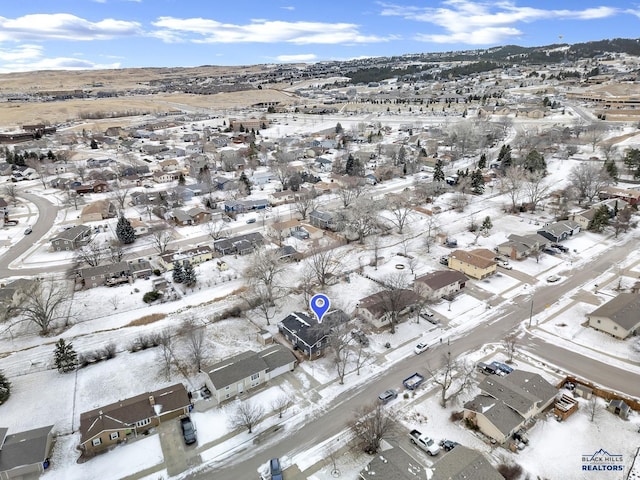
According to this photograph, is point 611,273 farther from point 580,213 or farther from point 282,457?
point 282,457

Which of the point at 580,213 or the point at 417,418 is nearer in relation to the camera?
→ the point at 417,418

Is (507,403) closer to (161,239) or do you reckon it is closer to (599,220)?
(599,220)

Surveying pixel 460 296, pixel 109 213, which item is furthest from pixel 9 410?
pixel 109 213

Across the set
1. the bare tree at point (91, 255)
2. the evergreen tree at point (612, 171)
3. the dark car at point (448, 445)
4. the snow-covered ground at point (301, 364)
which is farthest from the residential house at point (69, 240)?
the evergreen tree at point (612, 171)

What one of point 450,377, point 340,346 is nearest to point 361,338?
point 340,346

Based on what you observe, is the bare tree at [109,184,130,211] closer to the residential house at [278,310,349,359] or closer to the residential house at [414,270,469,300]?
the residential house at [278,310,349,359]

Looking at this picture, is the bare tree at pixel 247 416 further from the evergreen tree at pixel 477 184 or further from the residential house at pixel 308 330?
the evergreen tree at pixel 477 184

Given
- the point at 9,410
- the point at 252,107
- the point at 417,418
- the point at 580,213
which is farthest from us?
the point at 252,107

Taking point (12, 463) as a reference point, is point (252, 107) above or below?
above
